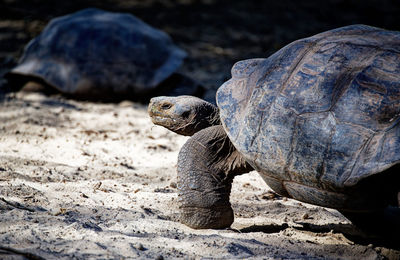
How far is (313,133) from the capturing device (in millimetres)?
2504

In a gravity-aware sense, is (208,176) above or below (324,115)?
below

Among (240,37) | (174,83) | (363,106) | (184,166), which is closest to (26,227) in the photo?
(184,166)

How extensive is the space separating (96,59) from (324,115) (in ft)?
14.1

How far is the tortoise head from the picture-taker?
3398 mm

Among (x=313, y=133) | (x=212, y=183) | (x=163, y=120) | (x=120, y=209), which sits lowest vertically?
(x=120, y=209)

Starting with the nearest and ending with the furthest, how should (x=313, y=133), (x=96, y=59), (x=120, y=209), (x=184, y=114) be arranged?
(x=313, y=133) → (x=120, y=209) → (x=184, y=114) → (x=96, y=59)

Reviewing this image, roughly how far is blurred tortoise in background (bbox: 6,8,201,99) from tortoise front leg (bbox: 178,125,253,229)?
3209 mm

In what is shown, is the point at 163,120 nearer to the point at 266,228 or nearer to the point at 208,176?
the point at 208,176

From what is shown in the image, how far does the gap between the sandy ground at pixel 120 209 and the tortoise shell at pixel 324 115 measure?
452 millimetres

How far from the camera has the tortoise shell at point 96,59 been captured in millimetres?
6145

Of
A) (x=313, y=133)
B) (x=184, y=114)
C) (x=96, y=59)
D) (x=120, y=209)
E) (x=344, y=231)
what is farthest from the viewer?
(x=96, y=59)

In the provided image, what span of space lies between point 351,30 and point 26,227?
7.34ft

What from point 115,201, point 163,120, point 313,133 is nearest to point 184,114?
point 163,120

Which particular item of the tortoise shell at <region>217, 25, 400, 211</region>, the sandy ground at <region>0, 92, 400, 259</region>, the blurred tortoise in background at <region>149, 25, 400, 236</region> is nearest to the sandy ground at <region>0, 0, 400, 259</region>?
the sandy ground at <region>0, 92, 400, 259</region>
